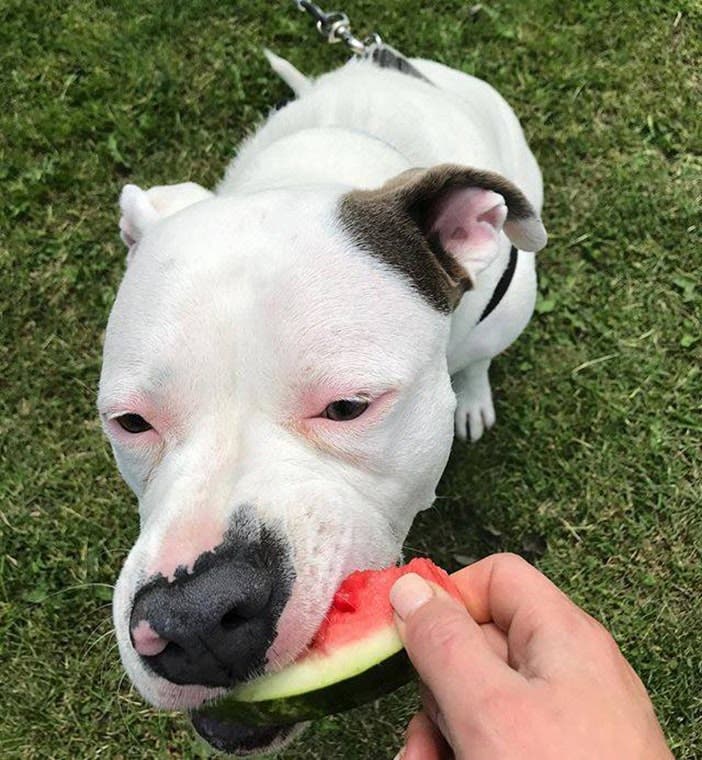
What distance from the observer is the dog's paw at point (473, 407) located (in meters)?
4.75

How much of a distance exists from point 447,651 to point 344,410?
2.41 feet

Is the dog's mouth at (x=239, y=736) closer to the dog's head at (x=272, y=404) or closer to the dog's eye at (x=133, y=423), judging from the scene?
the dog's head at (x=272, y=404)

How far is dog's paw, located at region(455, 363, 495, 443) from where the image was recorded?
475 centimetres

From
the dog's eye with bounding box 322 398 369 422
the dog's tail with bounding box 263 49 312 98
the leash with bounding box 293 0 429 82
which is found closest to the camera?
the dog's eye with bounding box 322 398 369 422

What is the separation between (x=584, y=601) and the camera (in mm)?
4652

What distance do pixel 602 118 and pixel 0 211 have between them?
12.9 ft

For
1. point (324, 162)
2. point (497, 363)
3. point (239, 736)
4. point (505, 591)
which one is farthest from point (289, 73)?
point (239, 736)

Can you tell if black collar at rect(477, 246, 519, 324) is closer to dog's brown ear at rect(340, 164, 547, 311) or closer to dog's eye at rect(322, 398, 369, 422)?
dog's brown ear at rect(340, 164, 547, 311)

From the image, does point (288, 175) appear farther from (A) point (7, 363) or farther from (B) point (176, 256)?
(A) point (7, 363)

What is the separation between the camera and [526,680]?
7.27 ft

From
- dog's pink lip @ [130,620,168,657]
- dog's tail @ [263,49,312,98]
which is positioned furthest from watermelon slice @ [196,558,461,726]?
dog's tail @ [263,49,312,98]

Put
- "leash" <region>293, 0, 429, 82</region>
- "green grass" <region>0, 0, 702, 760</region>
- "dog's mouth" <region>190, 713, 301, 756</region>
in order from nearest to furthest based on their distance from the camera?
"dog's mouth" <region>190, 713, 301, 756</region>
"leash" <region>293, 0, 429, 82</region>
"green grass" <region>0, 0, 702, 760</region>

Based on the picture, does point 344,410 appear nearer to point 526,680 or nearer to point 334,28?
point 526,680

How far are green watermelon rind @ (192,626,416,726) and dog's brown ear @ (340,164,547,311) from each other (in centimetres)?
110
